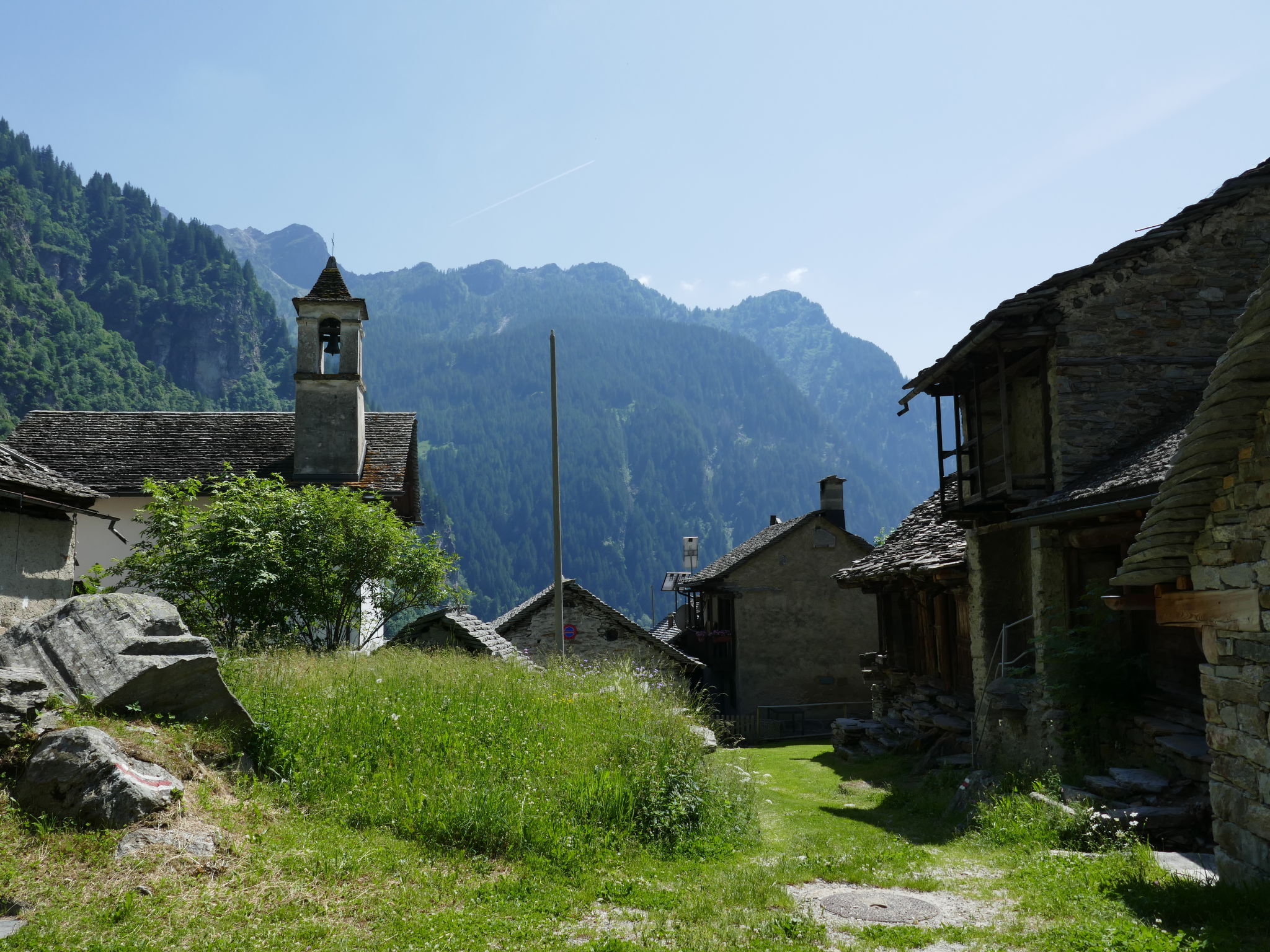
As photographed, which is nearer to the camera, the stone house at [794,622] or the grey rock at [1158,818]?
the grey rock at [1158,818]

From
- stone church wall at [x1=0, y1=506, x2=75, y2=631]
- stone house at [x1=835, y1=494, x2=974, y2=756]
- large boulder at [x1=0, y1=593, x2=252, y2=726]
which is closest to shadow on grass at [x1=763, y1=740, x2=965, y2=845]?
stone house at [x1=835, y1=494, x2=974, y2=756]

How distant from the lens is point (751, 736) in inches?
1164

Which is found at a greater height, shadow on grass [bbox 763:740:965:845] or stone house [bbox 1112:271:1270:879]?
stone house [bbox 1112:271:1270:879]

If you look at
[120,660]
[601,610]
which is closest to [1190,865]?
[120,660]

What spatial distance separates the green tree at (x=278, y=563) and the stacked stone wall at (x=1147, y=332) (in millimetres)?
10990

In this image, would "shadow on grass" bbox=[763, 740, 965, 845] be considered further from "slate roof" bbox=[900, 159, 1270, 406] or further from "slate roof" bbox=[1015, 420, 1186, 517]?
"slate roof" bbox=[900, 159, 1270, 406]

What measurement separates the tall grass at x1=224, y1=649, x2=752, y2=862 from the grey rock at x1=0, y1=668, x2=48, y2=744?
1760mm

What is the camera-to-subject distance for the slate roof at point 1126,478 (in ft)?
32.5

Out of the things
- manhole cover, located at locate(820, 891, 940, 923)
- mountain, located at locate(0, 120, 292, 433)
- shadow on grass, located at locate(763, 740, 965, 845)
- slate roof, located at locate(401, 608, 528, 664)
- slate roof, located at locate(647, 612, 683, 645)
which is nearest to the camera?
manhole cover, located at locate(820, 891, 940, 923)

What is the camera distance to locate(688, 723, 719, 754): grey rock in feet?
34.4

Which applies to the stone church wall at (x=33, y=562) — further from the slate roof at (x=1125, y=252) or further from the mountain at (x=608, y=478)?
the mountain at (x=608, y=478)

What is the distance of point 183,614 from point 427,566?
4.25 meters

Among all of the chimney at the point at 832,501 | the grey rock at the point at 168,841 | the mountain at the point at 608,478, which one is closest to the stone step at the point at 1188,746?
the grey rock at the point at 168,841

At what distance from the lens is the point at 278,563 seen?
45.7 feet
